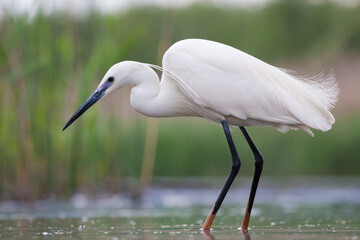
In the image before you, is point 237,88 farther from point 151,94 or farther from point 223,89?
point 151,94

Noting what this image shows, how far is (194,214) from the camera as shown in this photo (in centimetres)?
885

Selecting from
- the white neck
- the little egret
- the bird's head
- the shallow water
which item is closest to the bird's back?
the little egret

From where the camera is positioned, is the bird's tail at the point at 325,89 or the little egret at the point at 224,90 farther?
the bird's tail at the point at 325,89

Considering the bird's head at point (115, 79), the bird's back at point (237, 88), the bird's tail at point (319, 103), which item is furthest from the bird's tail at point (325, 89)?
the bird's head at point (115, 79)

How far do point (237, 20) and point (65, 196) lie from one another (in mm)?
27700

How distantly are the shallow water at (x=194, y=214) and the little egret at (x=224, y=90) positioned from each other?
64 centimetres

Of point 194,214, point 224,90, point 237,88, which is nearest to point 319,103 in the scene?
point 237,88

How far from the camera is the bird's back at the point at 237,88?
6.87 meters

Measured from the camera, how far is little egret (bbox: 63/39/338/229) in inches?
271

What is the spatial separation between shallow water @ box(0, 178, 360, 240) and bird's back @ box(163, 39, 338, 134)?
95 centimetres

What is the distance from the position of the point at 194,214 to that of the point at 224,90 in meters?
2.35

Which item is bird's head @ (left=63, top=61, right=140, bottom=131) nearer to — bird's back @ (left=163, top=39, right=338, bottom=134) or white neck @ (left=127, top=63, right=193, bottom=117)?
white neck @ (left=127, top=63, right=193, bottom=117)

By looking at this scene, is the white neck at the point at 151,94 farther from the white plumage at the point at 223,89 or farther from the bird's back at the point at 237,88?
the bird's back at the point at 237,88

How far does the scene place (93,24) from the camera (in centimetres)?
1045
